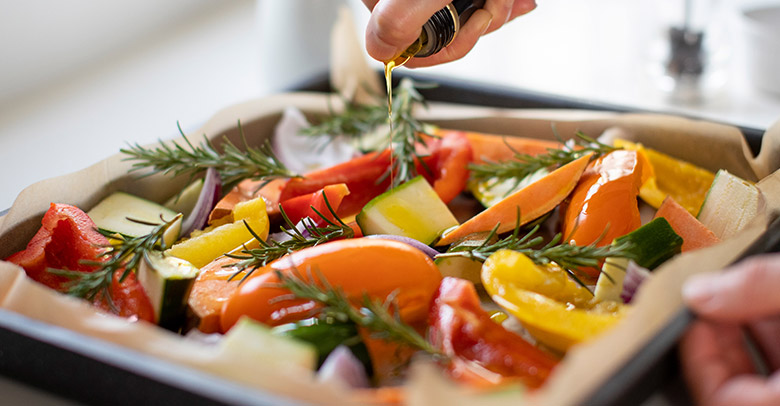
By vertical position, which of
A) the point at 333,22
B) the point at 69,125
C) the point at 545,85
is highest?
the point at 333,22

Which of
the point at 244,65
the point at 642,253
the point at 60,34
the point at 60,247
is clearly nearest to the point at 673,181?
the point at 642,253

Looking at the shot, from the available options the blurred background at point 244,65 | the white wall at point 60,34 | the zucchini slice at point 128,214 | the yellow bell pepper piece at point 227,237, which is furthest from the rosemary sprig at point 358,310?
the white wall at point 60,34

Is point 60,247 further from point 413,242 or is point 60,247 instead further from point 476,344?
point 476,344

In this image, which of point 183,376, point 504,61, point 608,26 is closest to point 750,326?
point 183,376

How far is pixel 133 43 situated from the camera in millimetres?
2301

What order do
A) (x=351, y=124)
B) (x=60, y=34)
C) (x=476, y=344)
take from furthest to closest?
(x=60, y=34) < (x=351, y=124) < (x=476, y=344)

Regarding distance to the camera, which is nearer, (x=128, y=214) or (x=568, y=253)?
(x=568, y=253)

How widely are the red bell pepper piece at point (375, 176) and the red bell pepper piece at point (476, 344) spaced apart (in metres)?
0.37

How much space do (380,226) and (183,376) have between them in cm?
42

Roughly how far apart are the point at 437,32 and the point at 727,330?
0.54 m

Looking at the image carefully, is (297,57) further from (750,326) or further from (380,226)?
(750,326)

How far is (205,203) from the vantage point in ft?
3.83

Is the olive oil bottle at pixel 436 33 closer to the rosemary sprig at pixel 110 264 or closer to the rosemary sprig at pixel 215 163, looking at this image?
the rosemary sprig at pixel 215 163

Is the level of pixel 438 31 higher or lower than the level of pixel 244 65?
higher
